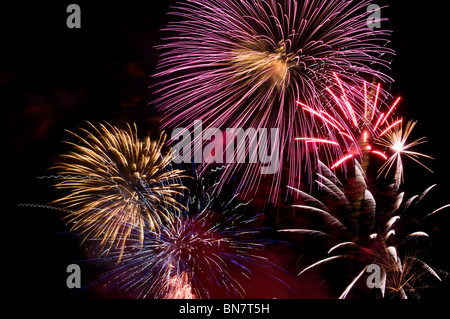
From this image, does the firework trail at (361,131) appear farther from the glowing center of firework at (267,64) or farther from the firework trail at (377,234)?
the glowing center of firework at (267,64)

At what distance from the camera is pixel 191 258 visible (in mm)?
4672

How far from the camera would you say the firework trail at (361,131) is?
164 inches

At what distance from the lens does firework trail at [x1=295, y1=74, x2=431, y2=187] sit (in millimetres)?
4176

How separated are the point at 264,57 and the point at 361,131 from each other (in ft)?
8.15

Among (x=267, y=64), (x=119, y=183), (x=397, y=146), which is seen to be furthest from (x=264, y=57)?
(x=397, y=146)

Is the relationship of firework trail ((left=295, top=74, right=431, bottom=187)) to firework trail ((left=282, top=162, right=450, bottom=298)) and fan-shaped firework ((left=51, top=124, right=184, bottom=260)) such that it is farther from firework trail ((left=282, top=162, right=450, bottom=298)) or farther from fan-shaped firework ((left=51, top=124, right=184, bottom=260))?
fan-shaped firework ((left=51, top=124, right=184, bottom=260))

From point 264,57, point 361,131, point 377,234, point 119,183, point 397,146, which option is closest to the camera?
point 264,57

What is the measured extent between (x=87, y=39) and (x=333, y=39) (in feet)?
17.6

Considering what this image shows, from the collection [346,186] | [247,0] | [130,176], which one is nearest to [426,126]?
[346,186]

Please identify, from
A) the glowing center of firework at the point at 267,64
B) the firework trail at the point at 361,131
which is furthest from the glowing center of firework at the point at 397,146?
the glowing center of firework at the point at 267,64

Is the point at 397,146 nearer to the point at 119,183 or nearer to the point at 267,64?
the point at 267,64

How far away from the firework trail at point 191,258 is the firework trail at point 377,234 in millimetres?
1333

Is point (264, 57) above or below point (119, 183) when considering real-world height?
above

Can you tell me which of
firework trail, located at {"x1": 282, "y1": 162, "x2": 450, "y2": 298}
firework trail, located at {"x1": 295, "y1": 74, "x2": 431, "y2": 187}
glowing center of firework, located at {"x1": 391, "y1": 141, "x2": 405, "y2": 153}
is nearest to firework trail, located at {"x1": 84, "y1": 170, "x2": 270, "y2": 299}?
firework trail, located at {"x1": 282, "y1": 162, "x2": 450, "y2": 298}
